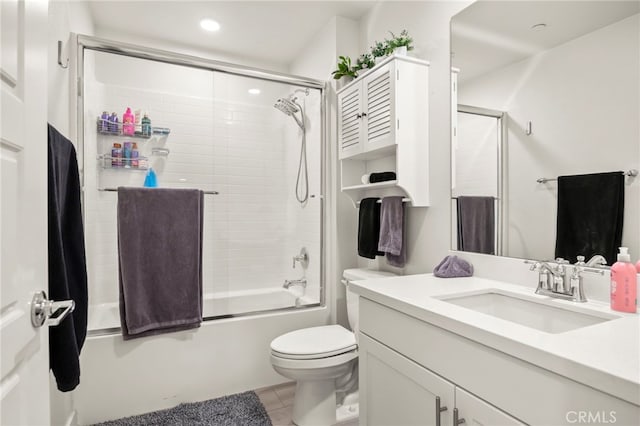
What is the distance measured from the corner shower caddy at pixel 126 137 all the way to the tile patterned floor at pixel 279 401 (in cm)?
190

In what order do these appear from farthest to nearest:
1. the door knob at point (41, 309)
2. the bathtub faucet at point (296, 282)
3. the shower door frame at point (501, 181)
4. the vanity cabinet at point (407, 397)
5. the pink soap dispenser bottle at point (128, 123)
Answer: the bathtub faucet at point (296, 282) → the pink soap dispenser bottle at point (128, 123) → the shower door frame at point (501, 181) → the vanity cabinet at point (407, 397) → the door knob at point (41, 309)

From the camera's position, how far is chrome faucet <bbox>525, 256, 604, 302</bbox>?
116cm

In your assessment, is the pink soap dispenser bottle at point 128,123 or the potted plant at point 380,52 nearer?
the potted plant at point 380,52

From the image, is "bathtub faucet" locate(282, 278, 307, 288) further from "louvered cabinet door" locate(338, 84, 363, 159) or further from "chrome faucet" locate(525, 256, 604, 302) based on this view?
"chrome faucet" locate(525, 256, 604, 302)

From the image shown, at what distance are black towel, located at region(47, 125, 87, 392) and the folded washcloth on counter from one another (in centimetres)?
149

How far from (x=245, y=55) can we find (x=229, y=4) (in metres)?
0.81

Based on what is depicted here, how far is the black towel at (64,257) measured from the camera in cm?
120

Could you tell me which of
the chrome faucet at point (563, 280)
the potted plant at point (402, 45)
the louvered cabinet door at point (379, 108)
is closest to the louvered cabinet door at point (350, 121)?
the louvered cabinet door at point (379, 108)

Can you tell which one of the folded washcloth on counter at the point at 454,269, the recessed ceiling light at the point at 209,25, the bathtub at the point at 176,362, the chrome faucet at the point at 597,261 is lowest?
the bathtub at the point at 176,362

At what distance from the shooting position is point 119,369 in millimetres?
1927

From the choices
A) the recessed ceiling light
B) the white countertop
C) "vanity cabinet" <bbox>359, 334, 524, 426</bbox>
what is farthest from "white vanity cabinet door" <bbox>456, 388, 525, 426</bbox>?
the recessed ceiling light

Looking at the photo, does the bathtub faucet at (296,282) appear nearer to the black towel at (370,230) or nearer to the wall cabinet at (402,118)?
the black towel at (370,230)

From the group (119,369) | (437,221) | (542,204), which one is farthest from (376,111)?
(119,369)

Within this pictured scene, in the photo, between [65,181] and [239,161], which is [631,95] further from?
[239,161]
